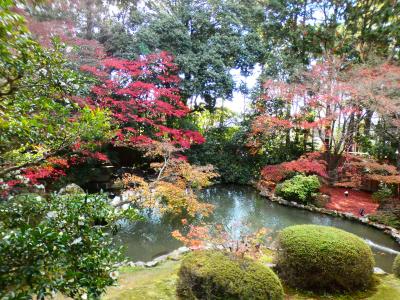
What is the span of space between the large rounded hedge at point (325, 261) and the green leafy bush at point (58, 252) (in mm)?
2928

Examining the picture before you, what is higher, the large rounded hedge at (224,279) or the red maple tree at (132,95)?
the red maple tree at (132,95)

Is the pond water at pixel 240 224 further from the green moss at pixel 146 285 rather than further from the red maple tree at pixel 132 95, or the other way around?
the red maple tree at pixel 132 95

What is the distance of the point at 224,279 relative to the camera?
3.08 meters

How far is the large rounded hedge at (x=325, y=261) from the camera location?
387cm

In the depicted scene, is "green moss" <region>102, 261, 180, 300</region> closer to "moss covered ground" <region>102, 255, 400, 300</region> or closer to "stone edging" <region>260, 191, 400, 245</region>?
"moss covered ground" <region>102, 255, 400, 300</region>

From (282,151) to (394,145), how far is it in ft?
15.7

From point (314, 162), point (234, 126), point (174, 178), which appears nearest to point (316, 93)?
point (314, 162)

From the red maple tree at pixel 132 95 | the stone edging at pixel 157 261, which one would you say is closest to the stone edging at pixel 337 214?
the red maple tree at pixel 132 95

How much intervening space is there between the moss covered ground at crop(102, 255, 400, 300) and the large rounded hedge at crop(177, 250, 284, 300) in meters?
0.45

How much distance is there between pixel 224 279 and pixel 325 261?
1.62 metres

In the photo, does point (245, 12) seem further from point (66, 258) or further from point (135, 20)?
point (66, 258)

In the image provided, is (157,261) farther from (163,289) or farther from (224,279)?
(224,279)

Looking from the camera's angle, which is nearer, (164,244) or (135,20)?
(164,244)

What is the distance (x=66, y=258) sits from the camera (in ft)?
4.76
